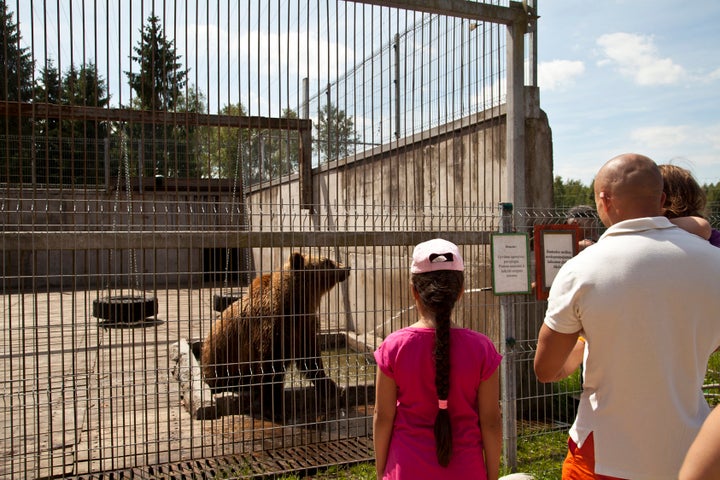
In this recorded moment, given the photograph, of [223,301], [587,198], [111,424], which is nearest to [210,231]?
[111,424]

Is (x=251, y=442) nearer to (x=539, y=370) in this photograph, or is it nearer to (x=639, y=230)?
(x=539, y=370)

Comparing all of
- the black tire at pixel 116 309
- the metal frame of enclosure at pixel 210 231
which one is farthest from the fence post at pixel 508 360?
the black tire at pixel 116 309

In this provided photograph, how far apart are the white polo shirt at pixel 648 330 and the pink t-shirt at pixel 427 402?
0.43 metres

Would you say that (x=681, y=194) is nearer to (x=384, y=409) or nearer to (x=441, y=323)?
(x=441, y=323)

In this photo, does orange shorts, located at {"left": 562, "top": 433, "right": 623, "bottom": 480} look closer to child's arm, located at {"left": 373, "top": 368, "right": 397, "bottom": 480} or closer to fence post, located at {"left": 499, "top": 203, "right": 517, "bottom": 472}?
child's arm, located at {"left": 373, "top": 368, "right": 397, "bottom": 480}

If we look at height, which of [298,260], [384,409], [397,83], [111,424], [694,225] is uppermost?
[397,83]

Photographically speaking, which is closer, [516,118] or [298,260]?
[516,118]

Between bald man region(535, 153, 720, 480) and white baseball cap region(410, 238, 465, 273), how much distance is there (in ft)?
1.40

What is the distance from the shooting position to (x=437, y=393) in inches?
90.2

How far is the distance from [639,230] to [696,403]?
672mm

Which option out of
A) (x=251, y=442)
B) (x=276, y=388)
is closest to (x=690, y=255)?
(x=251, y=442)

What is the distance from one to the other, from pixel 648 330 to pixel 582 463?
2.03 ft

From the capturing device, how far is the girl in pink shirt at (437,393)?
2.27 meters

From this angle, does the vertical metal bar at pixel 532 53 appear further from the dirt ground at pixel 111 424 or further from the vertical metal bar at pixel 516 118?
the dirt ground at pixel 111 424
